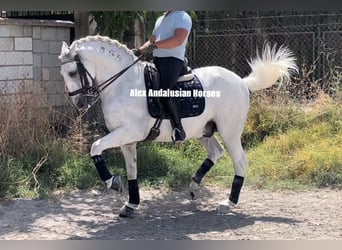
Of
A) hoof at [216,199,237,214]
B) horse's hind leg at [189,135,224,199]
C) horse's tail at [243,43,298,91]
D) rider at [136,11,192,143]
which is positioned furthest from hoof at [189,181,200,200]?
horse's tail at [243,43,298,91]

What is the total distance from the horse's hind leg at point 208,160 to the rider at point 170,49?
0.66 m

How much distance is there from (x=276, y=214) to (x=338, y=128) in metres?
2.53

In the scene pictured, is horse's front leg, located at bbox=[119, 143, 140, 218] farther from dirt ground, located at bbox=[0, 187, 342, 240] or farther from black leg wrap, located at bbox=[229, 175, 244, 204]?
black leg wrap, located at bbox=[229, 175, 244, 204]

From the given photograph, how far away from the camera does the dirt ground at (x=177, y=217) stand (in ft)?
15.0

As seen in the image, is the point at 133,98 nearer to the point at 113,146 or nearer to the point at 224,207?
the point at 113,146

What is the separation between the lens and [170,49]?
4879 mm

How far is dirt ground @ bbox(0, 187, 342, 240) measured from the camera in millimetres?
4570

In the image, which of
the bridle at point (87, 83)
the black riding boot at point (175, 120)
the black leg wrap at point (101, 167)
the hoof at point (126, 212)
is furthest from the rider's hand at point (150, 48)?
the hoof at point (126, 212)

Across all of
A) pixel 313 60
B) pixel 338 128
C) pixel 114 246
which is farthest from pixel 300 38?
pixel 114 246

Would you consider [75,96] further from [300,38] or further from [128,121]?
[300,38]

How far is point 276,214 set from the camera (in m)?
5.19

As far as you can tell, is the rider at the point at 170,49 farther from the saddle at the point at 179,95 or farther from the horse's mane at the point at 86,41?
the horse's mane at the point at 86,41

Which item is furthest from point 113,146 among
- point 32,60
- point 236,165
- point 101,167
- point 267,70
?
point 32,60

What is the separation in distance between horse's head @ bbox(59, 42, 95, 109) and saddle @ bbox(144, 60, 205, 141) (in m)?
0.50
